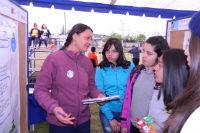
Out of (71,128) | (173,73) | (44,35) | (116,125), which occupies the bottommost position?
(116,125)

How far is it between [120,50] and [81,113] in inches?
38.6

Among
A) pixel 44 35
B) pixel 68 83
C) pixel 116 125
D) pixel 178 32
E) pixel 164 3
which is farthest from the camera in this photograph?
pixel 44 35

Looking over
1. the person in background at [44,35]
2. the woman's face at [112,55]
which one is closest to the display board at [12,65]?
the woman's face at [112,55]

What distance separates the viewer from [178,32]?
4543 mm

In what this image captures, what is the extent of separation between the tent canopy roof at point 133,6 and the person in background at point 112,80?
4.89 meters

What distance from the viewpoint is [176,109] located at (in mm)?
1211

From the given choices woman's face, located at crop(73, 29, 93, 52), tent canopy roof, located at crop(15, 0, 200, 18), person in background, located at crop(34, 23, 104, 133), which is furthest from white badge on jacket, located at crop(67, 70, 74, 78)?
tent canopy roof, located at crop(15, 0, 200, 18)

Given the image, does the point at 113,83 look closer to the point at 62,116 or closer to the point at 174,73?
the point at 62,116

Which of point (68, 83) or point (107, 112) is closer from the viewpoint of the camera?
point (68, 83)

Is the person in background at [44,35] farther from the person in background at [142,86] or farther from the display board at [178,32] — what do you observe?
the person in background at [142,86]

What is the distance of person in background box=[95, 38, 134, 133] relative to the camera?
3.24 metres

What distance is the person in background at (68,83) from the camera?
2.57 metres

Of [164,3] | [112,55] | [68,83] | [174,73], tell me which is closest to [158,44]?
[112,55]

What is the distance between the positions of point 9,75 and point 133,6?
5.96m
